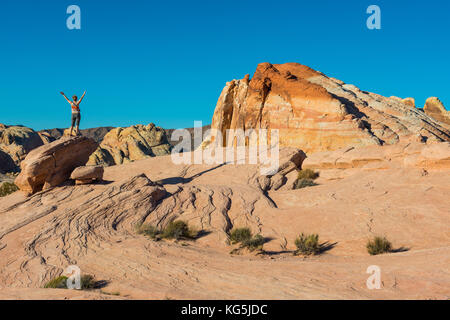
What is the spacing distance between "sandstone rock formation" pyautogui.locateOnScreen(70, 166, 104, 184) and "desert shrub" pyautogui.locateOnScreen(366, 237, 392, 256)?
11.9m

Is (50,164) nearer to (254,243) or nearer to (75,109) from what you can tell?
(75,109)

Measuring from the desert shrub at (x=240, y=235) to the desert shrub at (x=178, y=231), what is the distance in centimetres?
145

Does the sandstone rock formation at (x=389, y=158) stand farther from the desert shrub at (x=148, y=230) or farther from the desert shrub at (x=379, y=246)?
the desert shrub at (x=148, y=230)

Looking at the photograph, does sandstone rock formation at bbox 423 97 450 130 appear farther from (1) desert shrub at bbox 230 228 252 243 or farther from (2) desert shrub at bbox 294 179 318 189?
(1) desert shrub at bbox 230 228 252 243

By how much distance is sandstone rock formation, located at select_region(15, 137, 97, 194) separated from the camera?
1541cm

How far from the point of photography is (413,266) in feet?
28.6

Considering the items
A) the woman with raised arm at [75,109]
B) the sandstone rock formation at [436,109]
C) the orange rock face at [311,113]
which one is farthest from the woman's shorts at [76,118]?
the sandstone rock formation at [436,109]

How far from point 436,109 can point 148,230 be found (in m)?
50.3

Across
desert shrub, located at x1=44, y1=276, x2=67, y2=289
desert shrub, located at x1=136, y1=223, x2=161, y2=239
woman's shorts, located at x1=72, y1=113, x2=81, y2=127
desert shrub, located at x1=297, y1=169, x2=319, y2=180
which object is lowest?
desert shrub, located at x1=44, y1=276, x2=67, y2=289

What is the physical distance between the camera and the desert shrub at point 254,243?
1276 centimetres

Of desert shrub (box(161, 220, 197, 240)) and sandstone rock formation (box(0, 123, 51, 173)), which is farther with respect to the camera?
sandstone rock formation (box(0, 123, 51, 173))

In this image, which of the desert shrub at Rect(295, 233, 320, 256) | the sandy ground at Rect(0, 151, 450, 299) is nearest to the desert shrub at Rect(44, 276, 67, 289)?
the sandy ground at Rect(0, 151, 450, 299)

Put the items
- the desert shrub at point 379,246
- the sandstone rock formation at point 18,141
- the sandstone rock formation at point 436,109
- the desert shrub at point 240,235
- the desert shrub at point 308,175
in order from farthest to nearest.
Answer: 1. the sandstone rock formation at point 18,141
2. the sandstone rock formation at point 436,109
3. the desert shrub at point 308,175
4. the desert shrub at point 240,235
5. the desert shrub at point 379,246
